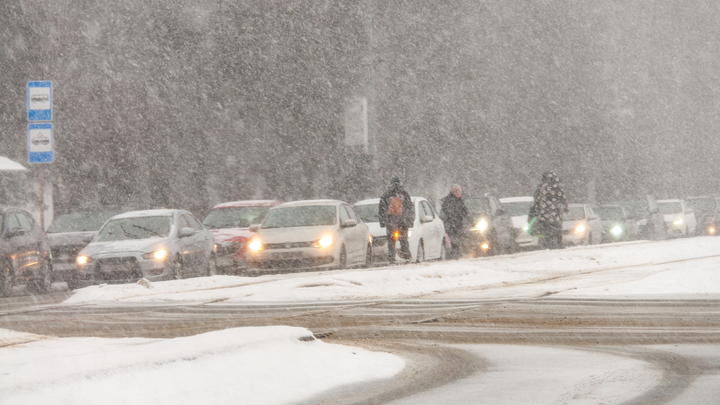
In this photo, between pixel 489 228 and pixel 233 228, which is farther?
pixel 489 228

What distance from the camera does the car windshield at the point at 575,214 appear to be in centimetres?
2818

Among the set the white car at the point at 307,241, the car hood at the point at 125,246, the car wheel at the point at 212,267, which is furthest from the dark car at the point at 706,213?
the car hood at the point at 125,246

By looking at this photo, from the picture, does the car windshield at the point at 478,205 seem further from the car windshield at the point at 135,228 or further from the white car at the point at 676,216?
the white car at the point at 676,216

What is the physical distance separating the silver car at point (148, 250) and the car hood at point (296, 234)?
1.17 metres

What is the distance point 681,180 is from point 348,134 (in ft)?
107

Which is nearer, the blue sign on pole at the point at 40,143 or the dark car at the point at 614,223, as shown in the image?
the blue sign on pole at the point at 40,143

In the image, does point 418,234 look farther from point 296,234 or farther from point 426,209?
point 296,234

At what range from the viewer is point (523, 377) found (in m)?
6.16

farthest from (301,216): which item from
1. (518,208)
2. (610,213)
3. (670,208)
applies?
(670,208)

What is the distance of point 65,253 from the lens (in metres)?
18.1

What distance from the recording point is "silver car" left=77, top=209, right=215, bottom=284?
1605 centimetres

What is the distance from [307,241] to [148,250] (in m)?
2.87

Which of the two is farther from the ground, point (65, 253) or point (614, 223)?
point (614, 223)

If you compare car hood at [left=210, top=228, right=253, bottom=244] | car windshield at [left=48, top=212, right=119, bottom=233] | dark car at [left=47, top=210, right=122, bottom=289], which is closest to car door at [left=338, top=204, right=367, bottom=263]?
car hood at [left=210, top=228, right=253, bottom=244]
